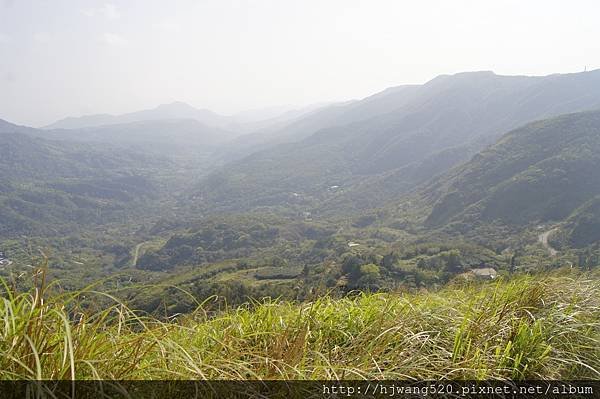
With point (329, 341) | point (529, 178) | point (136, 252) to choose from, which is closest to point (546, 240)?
A: point (529, 178)

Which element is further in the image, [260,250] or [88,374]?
[260,250]

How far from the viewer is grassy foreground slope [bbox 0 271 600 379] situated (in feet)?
5.39

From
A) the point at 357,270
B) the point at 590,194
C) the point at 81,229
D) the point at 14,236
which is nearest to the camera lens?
the point at 357,270

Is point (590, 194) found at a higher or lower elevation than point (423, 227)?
higher

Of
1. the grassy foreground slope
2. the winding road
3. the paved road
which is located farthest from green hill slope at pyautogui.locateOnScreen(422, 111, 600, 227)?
the grassy foreground slope

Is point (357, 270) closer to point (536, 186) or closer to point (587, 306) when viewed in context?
point (587, 306)

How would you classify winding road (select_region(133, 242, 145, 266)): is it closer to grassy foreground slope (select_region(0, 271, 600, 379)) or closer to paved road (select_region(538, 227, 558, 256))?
paved road (select_region(538, 227, 558, 256))

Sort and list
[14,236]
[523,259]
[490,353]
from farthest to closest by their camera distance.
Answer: [14,236] < [523,259] < [490,353]

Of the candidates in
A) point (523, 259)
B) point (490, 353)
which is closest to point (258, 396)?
point (490, 353)

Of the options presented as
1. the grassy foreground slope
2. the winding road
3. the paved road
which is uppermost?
the grassy foreground slope

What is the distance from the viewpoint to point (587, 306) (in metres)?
2.87

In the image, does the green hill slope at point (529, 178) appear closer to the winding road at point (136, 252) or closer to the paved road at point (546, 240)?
the paved road at point (546, 240)

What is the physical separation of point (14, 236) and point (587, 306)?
587ft

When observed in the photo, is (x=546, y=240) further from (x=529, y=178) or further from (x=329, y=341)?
(x=329, y=341)
